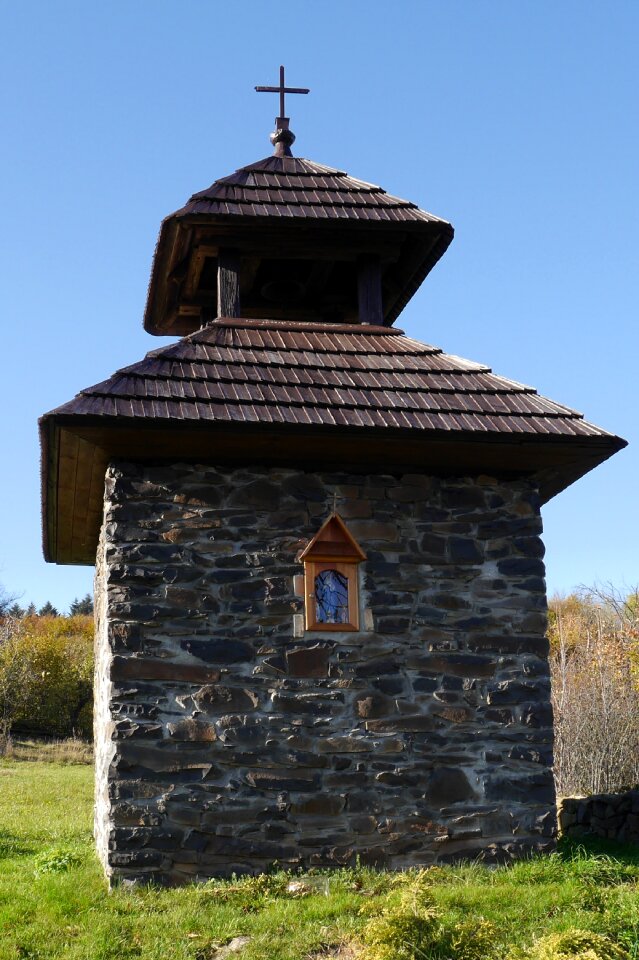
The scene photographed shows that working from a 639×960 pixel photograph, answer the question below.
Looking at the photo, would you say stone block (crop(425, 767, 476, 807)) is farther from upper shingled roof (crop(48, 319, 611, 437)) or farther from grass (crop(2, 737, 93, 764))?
grass (crop(2, 737, 93, 764))

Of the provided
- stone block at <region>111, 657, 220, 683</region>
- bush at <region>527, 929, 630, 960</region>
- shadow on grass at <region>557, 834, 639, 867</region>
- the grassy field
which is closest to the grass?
the grassy field

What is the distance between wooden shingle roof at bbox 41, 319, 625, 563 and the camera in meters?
7.14

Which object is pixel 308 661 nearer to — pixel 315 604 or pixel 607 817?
pixel 315 604

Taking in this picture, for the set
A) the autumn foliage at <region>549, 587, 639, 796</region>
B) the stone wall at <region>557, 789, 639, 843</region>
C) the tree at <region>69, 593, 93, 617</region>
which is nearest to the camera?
the stone wall at <region>557, 789, 639, 843</region>

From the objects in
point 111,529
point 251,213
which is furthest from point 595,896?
point 251,213

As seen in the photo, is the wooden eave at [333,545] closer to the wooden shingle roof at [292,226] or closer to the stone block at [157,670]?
the stone block at [157,670]

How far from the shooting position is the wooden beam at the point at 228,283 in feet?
28.4

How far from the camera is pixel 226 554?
735cm

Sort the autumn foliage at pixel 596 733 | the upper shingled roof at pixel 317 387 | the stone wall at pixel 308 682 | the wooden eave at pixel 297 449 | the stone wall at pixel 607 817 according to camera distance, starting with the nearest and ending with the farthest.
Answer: the stone wall at pixel 308 682
the wooden eave at pixel 297 449
the upper shingled roof at pixel 317 387
the stone wall at pixel 607 817
the autumn foliage at pixel 596 733

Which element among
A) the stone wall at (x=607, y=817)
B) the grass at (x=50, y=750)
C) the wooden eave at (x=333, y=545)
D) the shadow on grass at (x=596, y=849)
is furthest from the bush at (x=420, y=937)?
the grass at (x=50, y=750)

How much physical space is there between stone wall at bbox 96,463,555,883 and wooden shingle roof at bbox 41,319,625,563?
246 mm

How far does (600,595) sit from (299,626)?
517 inches

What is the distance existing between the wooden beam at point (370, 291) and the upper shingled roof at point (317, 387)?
0.28m

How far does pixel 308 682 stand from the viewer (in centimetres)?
727
